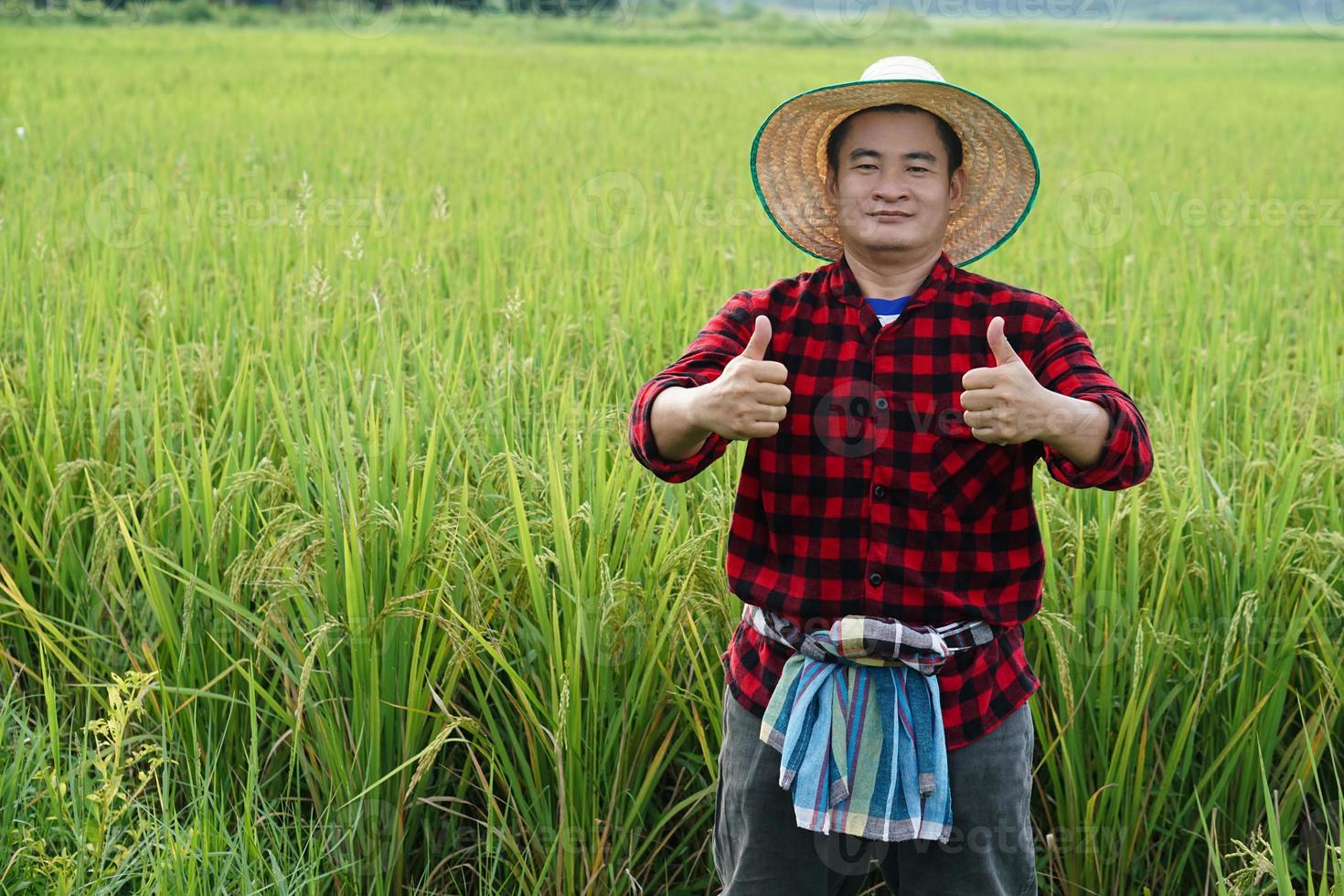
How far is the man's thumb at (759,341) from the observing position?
127cm

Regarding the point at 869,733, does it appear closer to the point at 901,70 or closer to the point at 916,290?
the point at 916,290

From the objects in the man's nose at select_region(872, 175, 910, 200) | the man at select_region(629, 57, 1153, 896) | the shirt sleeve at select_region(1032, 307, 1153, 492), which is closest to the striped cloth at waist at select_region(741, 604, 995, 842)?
the man at select_region(629, 57, 1153, 896)

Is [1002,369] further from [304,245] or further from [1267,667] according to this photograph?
[304,245]

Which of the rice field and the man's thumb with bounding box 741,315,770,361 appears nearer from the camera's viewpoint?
the man's thumb with bounding box 741,315,770,361

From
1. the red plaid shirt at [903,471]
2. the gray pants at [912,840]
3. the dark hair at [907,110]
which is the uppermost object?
the dark hair at [907,110]

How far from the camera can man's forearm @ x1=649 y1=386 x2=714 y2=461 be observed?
131 centimetres

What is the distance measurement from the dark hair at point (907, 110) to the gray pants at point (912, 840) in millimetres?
674

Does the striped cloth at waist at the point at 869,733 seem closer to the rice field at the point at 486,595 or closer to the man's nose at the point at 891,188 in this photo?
the rice field at the point at 486,595

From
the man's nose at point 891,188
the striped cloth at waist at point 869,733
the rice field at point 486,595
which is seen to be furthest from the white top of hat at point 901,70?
the rice field at point 486,595

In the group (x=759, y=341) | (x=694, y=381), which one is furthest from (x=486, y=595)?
(x=759, y=341)

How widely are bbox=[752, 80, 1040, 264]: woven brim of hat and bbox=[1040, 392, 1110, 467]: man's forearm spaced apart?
1.05ft

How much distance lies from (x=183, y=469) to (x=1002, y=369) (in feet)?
5.43

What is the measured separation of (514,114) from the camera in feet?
33.7

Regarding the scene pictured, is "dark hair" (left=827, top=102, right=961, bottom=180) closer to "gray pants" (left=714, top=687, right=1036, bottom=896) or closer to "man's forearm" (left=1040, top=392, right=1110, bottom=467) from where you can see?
"man's forearm" (left=1040, top=392, right=1110, bottom=467)
